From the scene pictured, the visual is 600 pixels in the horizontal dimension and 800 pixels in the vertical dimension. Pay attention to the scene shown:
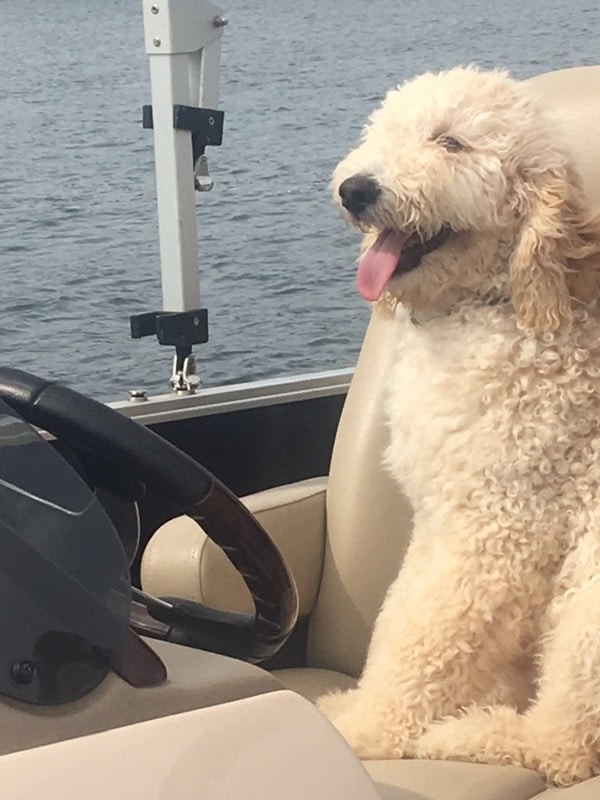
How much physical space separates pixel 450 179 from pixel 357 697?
0.63 meters

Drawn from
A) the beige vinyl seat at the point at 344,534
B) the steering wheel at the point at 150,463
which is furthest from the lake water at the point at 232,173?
the steering wheel at the point at 150,463

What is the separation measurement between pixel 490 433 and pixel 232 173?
4.68 ft

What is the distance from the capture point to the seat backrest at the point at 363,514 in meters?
1.66

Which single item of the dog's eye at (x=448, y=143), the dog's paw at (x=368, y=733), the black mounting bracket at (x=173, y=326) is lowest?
the dog's paw at (x=368, y=733)

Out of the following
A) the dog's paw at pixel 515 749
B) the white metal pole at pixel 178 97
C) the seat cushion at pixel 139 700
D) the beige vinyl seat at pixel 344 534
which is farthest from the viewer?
the white metal pole at pixel 178 97

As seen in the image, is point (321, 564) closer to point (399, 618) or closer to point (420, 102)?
point (399, 618)

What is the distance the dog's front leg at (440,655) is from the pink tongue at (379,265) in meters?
0.33

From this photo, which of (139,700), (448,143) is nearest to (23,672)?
(139,700)

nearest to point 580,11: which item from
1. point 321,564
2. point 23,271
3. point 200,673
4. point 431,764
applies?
point 23,271

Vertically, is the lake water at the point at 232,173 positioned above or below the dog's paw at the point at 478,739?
above

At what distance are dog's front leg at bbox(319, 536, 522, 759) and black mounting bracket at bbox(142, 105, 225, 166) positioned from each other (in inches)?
37.4

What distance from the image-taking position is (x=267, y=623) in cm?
112

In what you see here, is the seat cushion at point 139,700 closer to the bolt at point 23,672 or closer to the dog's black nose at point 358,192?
the bolt at point 23,672

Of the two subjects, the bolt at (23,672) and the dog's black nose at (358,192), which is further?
the dog's black nose at (358,192)
